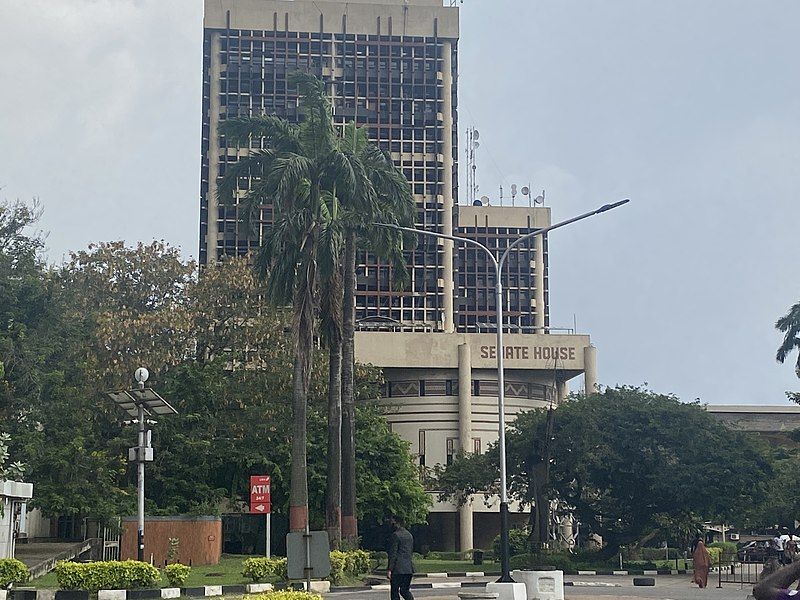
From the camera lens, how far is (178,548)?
40.9 m

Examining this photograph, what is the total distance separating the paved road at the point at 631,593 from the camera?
28.1m

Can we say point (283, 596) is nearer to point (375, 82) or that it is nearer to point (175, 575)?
point (175, 575)

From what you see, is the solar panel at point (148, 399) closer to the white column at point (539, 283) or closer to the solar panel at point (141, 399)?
the solar panel at point (141, 399)

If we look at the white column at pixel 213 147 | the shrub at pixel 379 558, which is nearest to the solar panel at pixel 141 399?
the shrub at pixel 379 558

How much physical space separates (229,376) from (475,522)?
31784 mm

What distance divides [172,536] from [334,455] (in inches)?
360

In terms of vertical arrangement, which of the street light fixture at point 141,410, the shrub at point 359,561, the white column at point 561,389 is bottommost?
the shrub at point 359,561

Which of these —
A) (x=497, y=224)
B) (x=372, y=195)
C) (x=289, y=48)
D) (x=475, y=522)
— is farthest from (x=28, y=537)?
(x=497, y=224)

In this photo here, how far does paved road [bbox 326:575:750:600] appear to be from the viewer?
28.1 metres

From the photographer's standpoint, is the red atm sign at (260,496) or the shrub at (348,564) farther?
the red atm sign at (260,496)

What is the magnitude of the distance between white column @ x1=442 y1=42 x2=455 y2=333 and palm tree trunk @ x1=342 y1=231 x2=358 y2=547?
2142 inches

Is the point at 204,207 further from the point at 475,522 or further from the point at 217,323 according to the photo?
the point at 217,323

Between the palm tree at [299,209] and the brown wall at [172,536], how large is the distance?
8.05 meters

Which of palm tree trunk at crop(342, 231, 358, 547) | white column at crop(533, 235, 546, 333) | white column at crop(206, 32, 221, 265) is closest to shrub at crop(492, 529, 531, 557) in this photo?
palm tree trunk at crop(342, 231, 358, 547)
